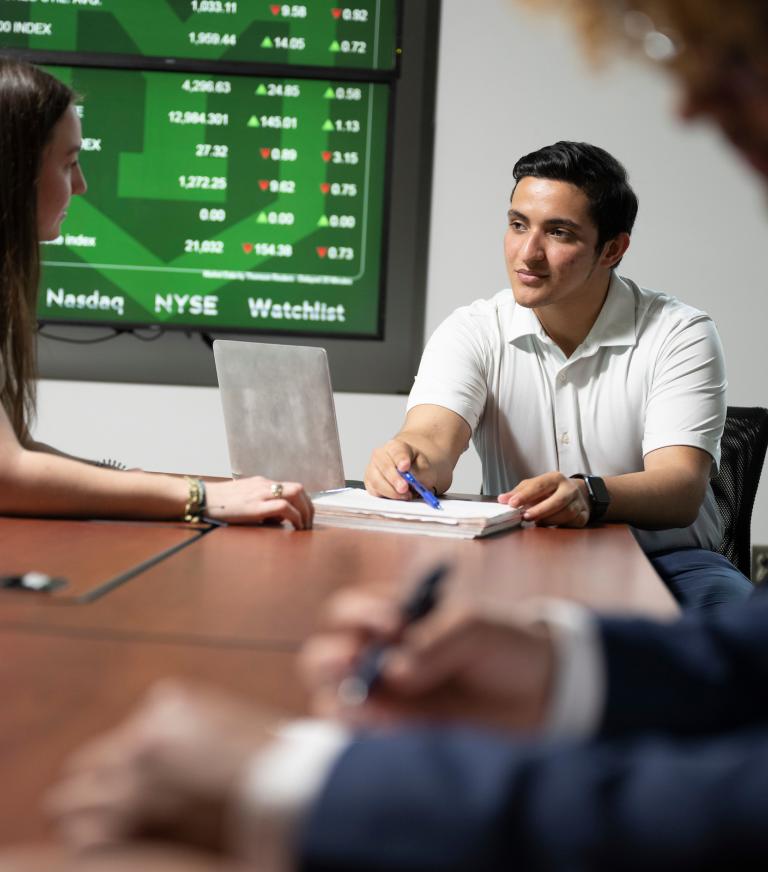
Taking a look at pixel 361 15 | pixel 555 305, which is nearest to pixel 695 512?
pixel 555 305

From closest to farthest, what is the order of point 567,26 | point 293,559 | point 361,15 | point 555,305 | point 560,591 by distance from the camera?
point 567,26, point 560,591, point 293,559, point 555,305, point 361,15

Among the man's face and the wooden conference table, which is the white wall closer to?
the man's face

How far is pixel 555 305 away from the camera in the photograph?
259 centimetres

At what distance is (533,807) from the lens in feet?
1.67

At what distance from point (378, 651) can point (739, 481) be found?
7.44 ft

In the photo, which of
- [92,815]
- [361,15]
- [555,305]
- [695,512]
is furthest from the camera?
[361,15]

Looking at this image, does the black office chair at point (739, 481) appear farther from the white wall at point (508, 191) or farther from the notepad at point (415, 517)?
the notepad at point (415, 517)

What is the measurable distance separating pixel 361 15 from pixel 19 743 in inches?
125

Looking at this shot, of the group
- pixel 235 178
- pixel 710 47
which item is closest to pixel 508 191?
pixel 235 178

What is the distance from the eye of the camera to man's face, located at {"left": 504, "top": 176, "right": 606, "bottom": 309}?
8.36 ft

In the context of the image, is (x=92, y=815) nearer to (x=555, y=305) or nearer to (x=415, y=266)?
(x=555, y=305)

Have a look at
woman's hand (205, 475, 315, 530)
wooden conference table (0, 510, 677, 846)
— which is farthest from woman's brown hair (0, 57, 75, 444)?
woman's hand (205, 475, 315, 530)

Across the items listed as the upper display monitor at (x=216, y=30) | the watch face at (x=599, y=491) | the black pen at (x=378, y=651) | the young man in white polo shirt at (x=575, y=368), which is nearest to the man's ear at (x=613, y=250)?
the young man in white polo shirt at (x=575, y=368)

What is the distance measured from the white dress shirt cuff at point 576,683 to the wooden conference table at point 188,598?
0.06 m
